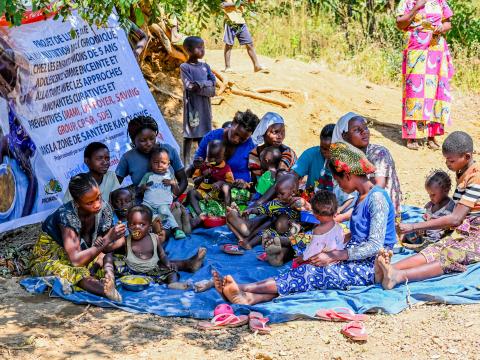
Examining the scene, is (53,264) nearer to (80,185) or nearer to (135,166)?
(80,185)

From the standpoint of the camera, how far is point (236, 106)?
997cm

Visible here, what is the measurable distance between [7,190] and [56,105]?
1.09 meters

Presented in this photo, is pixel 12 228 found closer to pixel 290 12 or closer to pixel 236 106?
pixel 236 106

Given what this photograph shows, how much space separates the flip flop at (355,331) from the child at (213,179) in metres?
2.31

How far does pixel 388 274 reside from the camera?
4781 mm

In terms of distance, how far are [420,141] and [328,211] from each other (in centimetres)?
505

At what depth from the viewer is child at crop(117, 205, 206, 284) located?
525 cm

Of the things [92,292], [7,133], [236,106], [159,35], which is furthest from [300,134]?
[92,292]

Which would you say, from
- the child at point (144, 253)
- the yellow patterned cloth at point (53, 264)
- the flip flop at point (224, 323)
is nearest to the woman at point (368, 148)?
the child at point (144, 253)

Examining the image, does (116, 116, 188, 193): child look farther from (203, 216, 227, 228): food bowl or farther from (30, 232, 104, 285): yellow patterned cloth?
(30, 232, 104, 285): yellow patterned cloth

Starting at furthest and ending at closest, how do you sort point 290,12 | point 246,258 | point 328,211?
point 290,12 < point 246,258 < point 328,211

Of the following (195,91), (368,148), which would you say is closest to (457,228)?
(368,148)

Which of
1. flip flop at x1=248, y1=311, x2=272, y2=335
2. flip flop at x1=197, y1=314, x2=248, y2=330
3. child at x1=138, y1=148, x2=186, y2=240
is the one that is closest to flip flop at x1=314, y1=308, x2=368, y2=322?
flip flop at x1=248, y1=311, x2=272, y2=335

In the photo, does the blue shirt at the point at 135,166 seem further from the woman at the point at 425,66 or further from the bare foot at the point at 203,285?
the woman at the point at 425,66
